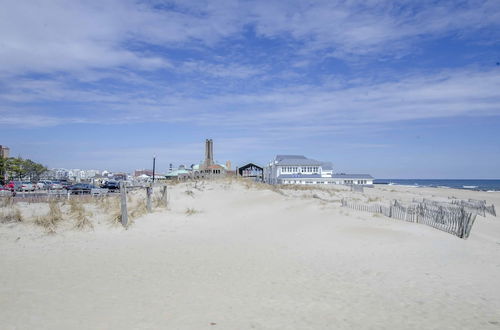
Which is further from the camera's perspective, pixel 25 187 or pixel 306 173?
pixel 306 173

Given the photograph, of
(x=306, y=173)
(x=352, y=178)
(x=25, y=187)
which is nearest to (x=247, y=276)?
(x=25, y=187)

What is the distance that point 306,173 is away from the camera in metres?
76.1

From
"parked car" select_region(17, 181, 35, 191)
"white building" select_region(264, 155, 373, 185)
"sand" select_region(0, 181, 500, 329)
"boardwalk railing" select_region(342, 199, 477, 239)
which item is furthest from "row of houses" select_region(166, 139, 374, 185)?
"sand" select_region(0, 181, 500, 329)

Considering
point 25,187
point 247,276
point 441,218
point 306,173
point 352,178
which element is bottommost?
point 247,276

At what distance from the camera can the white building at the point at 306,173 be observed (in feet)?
236

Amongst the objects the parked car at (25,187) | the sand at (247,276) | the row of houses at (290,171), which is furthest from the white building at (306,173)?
the sand at (247,276)

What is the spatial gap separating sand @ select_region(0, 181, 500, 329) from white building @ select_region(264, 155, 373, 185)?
52.8m

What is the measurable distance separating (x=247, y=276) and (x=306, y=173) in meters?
66.6

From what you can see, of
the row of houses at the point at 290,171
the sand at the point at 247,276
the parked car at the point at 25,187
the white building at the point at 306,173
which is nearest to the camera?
the sand at the point at 247,276

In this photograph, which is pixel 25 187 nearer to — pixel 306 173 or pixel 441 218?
pixel 441 218

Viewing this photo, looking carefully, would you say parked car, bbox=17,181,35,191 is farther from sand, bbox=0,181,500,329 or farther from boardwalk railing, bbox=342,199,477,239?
boardwalk railing, bbox=342,199,477,239

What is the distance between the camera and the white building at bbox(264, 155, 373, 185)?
7205cm

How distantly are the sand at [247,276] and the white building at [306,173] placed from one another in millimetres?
52762

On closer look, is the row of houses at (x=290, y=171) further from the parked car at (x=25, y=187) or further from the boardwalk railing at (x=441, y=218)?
the boardwalk railing at (x=441, y=218)
